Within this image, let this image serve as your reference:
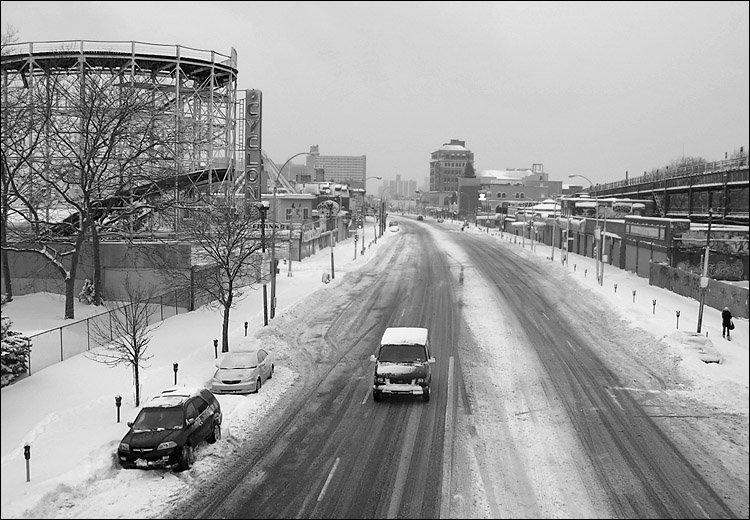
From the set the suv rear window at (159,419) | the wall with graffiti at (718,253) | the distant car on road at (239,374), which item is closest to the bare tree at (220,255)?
the distant car on road at (239,374)

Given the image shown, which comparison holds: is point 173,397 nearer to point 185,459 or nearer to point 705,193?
point 185,459

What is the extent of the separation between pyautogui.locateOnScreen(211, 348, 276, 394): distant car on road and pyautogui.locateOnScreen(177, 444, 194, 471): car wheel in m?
5.92

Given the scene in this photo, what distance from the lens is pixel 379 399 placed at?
67.3 feet

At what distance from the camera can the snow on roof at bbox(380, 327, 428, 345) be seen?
21547 millimetres

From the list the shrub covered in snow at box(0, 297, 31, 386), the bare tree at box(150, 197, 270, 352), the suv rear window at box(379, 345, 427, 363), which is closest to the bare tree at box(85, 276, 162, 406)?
the shrub covered in snow at box(0, 297, 31, 386)

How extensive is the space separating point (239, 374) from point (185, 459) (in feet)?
21.2

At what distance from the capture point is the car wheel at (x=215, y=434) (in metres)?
16.4

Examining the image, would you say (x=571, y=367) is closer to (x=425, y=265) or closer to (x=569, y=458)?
(x=569, y=458)

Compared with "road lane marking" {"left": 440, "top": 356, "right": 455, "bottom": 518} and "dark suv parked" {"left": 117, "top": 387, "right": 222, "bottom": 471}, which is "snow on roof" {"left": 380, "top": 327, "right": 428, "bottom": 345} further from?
"dark suv parked" {"left": 117, "top": 387, "right": 222, "bottom": 471}

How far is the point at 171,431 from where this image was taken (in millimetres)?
14875

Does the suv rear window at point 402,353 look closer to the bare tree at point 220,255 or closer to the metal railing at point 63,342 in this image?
the bare tree at point 220,255

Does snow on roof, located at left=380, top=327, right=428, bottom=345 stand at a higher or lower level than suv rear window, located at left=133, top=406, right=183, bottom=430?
higher

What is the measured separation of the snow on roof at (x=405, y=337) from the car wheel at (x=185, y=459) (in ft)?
27.6

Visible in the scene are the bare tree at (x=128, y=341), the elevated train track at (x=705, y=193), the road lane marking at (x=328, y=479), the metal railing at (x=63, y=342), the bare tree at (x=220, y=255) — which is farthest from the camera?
the elevated train track at (x=705, y=193)
